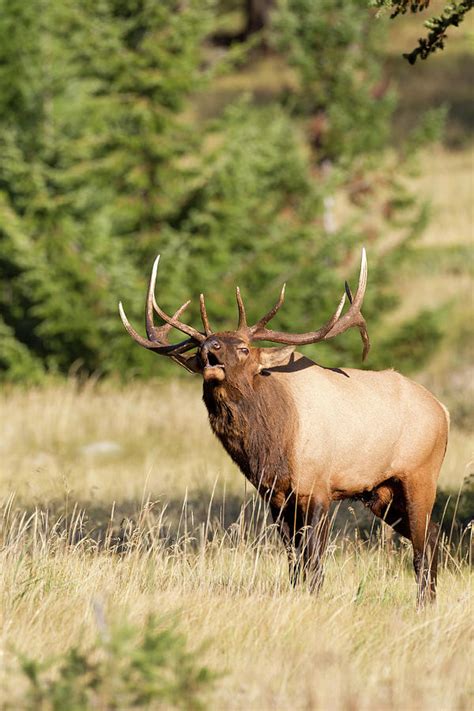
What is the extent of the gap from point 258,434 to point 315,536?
2.28 ft

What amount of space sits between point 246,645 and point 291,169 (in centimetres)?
1503

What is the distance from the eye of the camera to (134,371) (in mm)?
16938

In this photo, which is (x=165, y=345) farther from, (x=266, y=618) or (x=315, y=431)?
(x=266, y=618)

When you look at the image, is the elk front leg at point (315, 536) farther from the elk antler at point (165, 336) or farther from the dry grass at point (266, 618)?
the elk antler at point (165, 336)

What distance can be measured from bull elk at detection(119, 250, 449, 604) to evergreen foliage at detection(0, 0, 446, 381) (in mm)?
9507

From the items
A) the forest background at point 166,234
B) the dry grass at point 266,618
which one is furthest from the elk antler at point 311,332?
the forest background at point 166,234

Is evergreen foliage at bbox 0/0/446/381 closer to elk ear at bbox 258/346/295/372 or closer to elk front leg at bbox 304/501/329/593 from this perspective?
elk ear at bbox 258/346/295/372

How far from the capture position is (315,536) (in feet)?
22.1

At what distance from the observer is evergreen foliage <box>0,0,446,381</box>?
55.2 feet

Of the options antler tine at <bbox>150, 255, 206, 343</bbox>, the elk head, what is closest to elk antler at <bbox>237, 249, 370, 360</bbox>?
the elk head

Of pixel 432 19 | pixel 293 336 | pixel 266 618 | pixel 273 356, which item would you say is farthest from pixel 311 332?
pixel 266 618

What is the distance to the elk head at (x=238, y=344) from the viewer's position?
657 centimetres

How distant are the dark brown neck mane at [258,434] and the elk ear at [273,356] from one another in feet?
0.64

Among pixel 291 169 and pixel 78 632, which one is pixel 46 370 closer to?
pixel 291 169
